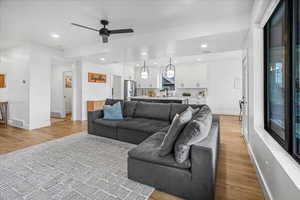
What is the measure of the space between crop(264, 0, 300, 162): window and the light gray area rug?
153 centimetres

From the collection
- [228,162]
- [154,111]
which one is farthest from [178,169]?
[154,111]

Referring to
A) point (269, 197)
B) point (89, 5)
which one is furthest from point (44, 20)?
point (269, 197)

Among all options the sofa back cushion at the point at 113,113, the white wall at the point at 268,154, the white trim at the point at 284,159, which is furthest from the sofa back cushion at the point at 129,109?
the white trim at the point at 284,159

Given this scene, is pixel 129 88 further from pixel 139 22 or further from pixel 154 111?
pixel 139 22

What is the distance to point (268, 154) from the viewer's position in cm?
155

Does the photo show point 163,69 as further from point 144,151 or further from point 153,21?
point 144,151

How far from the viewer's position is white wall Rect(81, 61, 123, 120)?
586cm

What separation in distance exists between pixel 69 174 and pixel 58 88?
5717 millimetres

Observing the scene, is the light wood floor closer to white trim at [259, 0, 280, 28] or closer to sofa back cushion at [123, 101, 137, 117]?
sofa back cushion at [123, 101, 137, 117]

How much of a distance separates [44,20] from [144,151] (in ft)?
11.3

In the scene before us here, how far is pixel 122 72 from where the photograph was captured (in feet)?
26.8

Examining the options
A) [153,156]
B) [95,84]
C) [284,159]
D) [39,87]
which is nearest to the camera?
[284,159]

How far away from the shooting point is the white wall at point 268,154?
1.07 m

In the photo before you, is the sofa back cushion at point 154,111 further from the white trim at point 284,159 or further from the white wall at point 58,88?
the white wall at point 58,88
